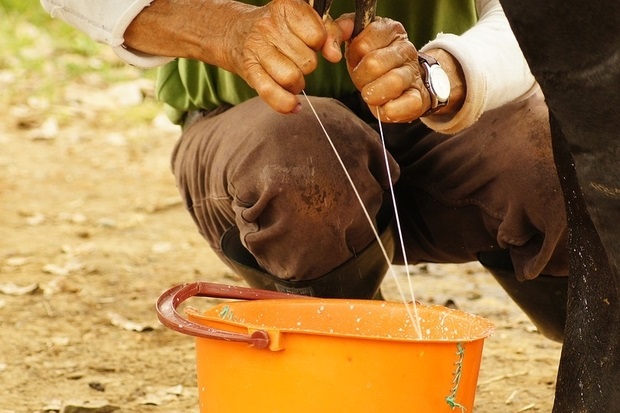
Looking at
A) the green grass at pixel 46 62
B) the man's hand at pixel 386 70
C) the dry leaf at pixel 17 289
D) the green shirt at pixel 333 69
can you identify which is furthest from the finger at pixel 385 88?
the green grass at pixel 46 62

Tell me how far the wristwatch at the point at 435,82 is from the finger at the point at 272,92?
0.32m

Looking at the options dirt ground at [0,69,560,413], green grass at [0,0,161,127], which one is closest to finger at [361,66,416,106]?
dirt ground at [0,69,560,413]

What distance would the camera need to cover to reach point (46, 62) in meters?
6.91

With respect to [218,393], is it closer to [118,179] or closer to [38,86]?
[118,179]

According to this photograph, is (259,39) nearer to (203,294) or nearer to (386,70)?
(386,70)

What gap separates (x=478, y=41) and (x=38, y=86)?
4.80 metres

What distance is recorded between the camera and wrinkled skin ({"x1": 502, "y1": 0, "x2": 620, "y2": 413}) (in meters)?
1.27

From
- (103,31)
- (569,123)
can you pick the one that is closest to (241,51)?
(103,31)

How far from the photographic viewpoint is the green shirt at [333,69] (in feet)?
8.32

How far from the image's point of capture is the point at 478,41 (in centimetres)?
222

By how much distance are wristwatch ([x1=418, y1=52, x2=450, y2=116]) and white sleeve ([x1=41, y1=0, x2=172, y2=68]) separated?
0.53 m

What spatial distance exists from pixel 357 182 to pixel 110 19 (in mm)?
640

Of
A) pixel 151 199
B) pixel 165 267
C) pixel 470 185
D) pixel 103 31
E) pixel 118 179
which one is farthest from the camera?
pixel 118 179

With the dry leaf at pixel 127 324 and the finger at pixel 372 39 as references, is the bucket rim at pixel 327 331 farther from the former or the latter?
the dry leaf at pixel 127 324
